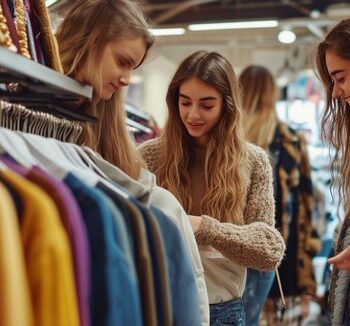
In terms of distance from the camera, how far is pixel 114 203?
1082 millimetres

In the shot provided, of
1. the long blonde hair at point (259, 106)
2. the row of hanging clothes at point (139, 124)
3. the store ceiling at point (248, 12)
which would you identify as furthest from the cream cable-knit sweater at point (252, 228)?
the store ceiling at point (248, 12)

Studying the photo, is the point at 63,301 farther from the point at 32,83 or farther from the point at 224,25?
the point at 224,25

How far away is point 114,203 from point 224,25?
5.48 meters

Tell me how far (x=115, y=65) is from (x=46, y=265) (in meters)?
0.83

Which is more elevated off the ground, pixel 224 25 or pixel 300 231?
pixel 224 25

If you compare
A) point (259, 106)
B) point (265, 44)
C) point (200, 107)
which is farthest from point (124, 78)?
point (265, 44)

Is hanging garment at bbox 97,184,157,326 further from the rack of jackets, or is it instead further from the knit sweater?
the knit sweater

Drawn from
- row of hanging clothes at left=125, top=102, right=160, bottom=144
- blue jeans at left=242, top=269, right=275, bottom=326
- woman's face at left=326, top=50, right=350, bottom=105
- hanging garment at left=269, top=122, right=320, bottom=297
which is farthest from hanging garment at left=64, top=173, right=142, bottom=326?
hanging garment at left=269, top=122, right=320, bottom=297

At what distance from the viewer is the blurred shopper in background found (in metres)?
3.44

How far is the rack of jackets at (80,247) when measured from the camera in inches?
33.2

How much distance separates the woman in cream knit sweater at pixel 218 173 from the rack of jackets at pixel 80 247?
746mm

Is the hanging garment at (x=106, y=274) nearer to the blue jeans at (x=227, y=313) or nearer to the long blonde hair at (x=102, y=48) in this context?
the long blonde hair at (x=102, y=48)

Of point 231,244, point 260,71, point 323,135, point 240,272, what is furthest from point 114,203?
point 260,71

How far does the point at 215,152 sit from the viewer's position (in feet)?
6.94
